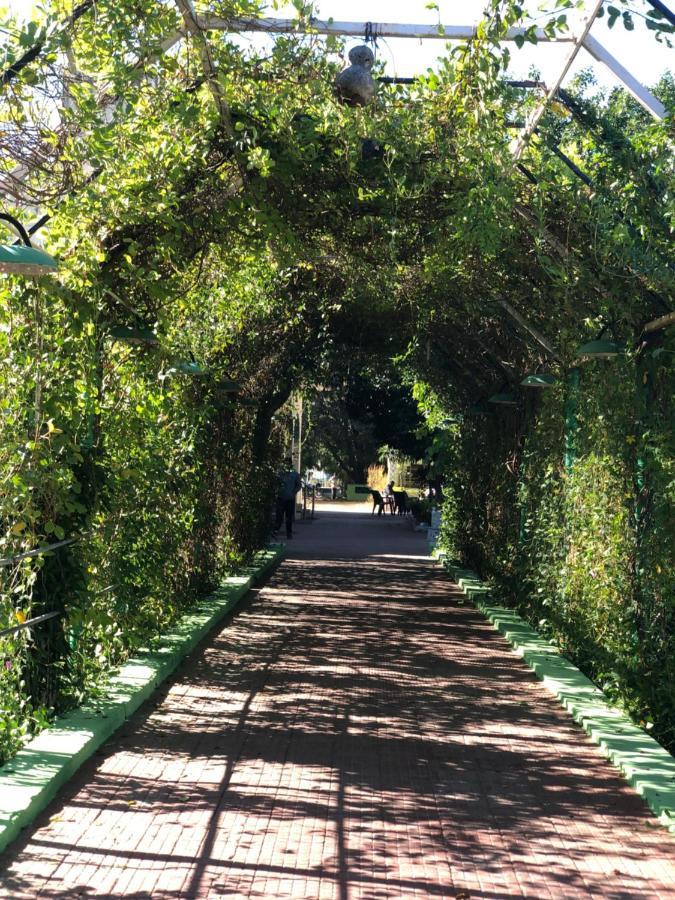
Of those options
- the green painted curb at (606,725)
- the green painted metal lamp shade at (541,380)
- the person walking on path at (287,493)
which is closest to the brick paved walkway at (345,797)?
the green painted curb at (606,725)

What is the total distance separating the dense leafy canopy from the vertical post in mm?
114

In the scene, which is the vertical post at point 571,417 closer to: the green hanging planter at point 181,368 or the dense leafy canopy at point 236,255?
the dense leafy canopy at point 236,255

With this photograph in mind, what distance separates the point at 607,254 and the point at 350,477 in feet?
141

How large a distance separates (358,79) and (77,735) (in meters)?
4.17

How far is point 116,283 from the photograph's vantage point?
716 centimetres

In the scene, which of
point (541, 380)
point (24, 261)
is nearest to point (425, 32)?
point (541, 380)

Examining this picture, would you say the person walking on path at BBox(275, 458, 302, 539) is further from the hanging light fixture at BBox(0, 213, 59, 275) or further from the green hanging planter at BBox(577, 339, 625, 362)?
the hanging light fixture at BBox(0, 213, 59, 275)

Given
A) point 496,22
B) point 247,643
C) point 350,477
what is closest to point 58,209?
point 496,22

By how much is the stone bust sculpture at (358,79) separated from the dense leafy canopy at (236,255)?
0.26 ft

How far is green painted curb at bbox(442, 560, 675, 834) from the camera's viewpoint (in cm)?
550

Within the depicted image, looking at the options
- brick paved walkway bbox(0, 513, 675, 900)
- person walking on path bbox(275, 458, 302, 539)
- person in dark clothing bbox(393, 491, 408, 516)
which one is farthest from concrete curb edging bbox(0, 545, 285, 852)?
person in dark clothing bbox(393, 491, 408, 516)

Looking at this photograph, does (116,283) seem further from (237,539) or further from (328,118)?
(237,539)

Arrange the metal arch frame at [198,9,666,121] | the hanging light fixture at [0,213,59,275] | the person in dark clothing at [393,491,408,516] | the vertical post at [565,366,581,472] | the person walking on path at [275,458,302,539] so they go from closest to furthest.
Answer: the hanging light fixture at [0,213,59,275] < the metal arch frame at [198,9,666,121] < the vertical post at [565,366,581,472] < the person walking on path at [275,458,302,539] < the person in dark clothing at [393,491,408,516]

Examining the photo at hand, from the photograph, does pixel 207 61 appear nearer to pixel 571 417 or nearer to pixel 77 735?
pixel 77 735
